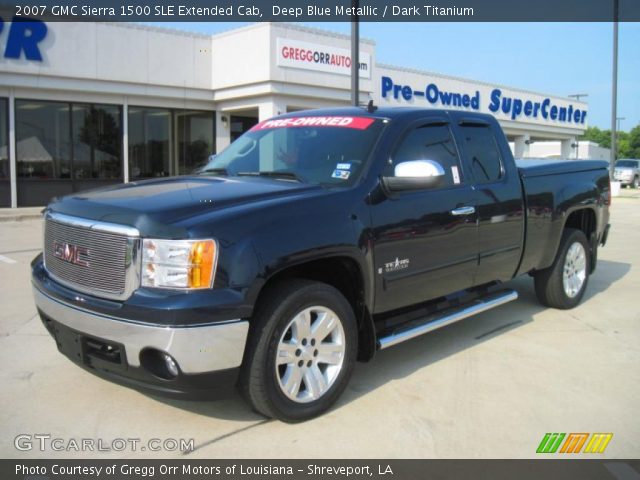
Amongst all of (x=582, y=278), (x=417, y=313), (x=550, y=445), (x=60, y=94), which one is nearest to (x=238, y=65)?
(x=60, y=94)

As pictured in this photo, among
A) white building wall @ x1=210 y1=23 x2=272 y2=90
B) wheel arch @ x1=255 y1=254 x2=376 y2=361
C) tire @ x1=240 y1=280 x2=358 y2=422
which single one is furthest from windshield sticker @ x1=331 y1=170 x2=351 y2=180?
white building wall @ x1=210 y1=23 x2=272 y2=90

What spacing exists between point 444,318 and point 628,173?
39.5 m

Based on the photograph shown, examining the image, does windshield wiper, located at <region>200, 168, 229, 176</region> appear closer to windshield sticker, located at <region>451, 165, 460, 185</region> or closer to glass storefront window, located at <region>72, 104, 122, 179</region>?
windshield sticker, located at <region>451, 165, 460, 185</region>

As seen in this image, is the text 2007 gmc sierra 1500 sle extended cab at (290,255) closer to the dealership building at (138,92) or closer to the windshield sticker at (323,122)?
the windshield sticker at (323,122)

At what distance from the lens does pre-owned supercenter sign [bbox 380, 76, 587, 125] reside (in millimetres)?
23078

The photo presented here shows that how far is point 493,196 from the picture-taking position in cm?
505

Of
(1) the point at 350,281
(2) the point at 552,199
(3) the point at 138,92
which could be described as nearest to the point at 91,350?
(1) the point at 350,281

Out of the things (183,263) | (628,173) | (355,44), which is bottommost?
(183,263)

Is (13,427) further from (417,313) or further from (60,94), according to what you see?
(60,94)

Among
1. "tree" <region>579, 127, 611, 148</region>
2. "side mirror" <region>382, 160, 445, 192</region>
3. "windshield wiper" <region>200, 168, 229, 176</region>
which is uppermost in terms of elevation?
"tree" <region>579, 127, 611, 148</region>

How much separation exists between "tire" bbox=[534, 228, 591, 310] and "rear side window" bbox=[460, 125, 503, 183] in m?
1.49

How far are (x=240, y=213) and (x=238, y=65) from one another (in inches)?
649

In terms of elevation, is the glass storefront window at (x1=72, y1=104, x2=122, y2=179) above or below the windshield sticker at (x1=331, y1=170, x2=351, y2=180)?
above

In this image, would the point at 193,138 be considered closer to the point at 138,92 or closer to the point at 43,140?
the point at 138,92
